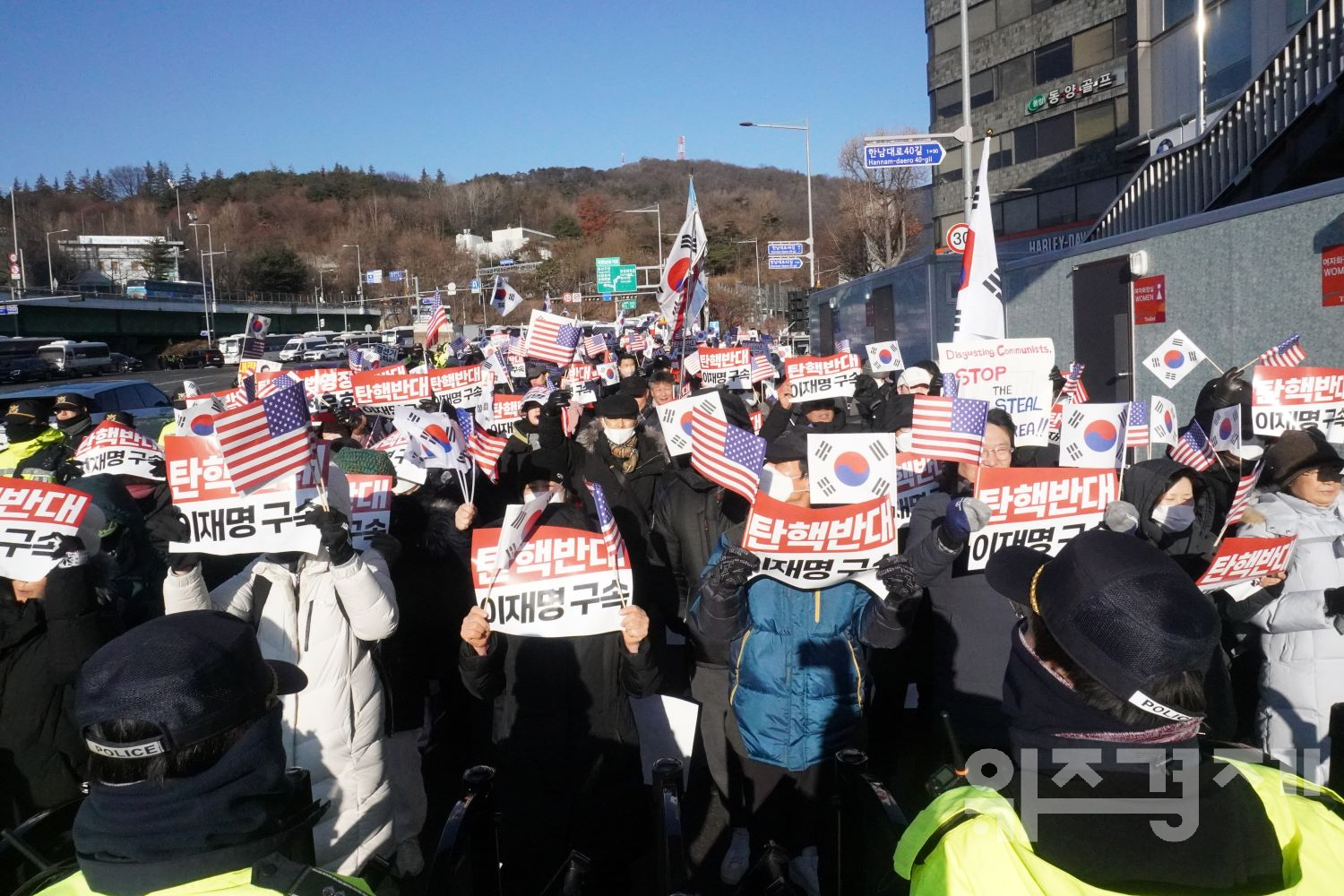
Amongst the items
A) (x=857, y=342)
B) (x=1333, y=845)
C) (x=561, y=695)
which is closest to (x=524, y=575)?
(x=561, y=695)

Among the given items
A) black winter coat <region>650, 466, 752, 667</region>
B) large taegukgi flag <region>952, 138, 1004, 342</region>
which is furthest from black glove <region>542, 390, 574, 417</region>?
large taegukgi flag <region>952, 138, 1004, 342</region>

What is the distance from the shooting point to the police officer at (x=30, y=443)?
708 cm

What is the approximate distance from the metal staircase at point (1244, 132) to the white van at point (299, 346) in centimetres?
4493

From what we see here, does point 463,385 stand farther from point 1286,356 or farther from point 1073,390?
point 1286,356

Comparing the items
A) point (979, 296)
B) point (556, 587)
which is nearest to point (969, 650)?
point (556, 587)

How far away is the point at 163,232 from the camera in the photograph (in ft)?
425

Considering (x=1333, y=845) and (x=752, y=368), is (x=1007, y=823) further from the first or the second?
(x=752, y=368)

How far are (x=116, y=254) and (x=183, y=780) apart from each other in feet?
410

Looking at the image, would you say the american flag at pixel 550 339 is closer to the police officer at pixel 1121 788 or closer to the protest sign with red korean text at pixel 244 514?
the protest sign with red korean text at pixel 244 514

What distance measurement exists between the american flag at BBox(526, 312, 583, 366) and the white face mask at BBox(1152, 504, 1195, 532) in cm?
768

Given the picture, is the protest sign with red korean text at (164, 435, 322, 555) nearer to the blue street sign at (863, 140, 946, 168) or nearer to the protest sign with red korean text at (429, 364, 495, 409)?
the protest sign with red korean text at (429, 364, 495, 409)

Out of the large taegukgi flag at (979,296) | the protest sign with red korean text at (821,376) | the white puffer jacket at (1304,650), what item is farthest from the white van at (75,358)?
the white puffer jacket at (1304,650)

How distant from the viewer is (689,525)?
4.95 metres

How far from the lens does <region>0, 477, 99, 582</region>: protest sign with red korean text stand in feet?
12.6
